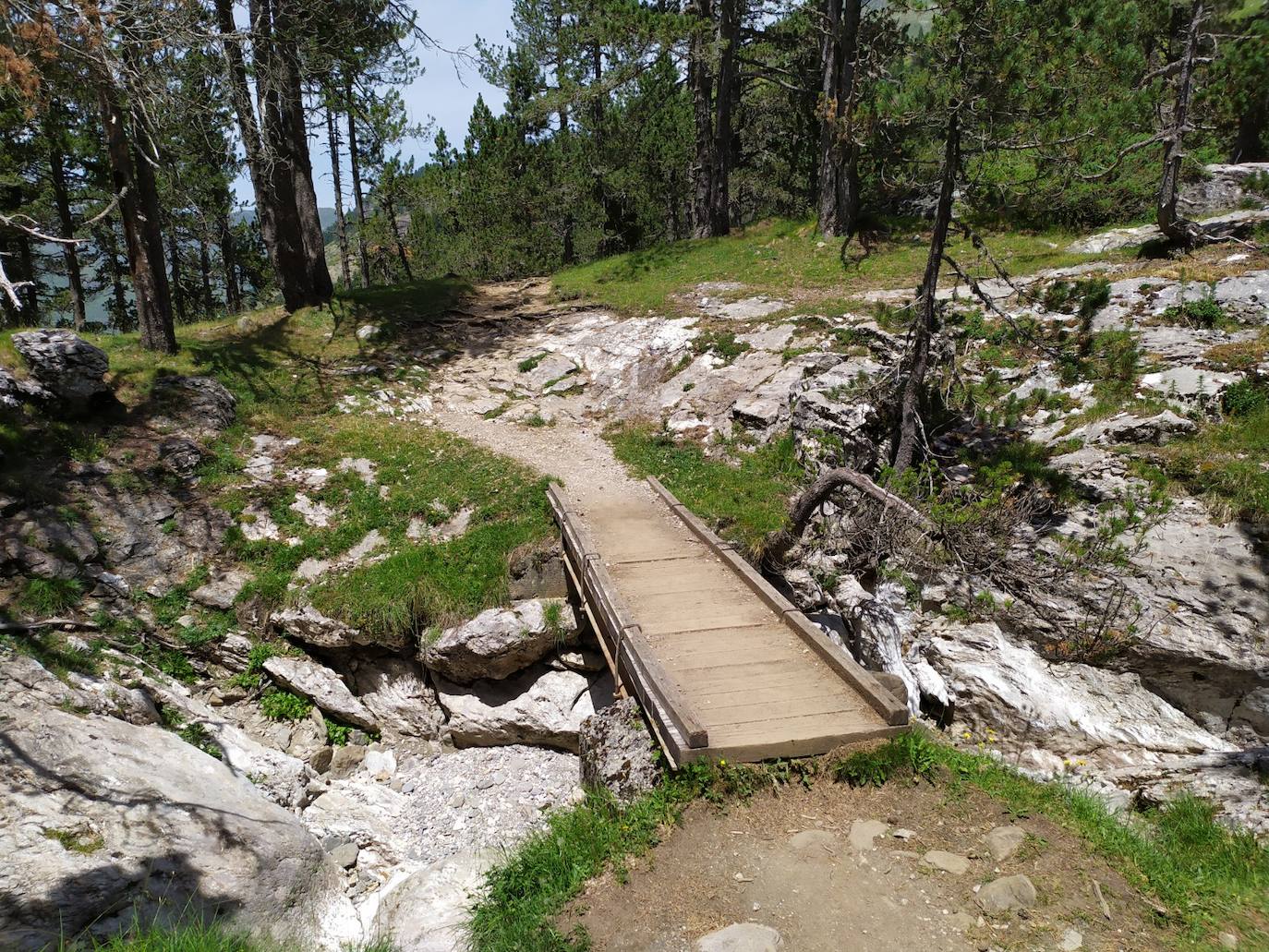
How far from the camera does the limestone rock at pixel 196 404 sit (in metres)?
13.9

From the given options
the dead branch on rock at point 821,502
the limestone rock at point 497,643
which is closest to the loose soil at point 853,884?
the dead branch on rock at point 821,502

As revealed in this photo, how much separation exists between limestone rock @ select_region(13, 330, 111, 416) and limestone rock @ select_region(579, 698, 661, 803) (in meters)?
11.6

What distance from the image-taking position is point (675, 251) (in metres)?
24.1

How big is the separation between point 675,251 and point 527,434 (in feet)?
36.9

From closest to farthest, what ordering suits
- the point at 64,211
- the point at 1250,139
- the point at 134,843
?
1. the point at 134,843
2. the point at 1250,139
3. the point at 64,211

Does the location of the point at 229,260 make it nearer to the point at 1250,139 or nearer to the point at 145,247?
the point at 145,247

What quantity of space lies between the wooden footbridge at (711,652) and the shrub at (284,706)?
455 cm

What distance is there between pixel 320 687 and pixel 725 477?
8.05 m

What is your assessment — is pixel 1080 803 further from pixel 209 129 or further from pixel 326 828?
pixel 209 129

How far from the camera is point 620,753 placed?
7.32 m

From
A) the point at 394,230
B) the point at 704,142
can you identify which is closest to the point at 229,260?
the point at 394,230

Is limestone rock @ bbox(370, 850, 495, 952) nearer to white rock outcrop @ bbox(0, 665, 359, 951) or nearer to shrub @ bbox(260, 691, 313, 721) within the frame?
white rock outcrop @ bbox(0, 665, 359, 951)

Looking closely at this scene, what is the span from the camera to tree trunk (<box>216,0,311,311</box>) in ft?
44.1

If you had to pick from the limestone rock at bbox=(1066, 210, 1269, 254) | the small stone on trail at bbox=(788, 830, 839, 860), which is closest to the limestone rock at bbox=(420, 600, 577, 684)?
the small stone on trail at bbox=(788, 830, 839, 860)
